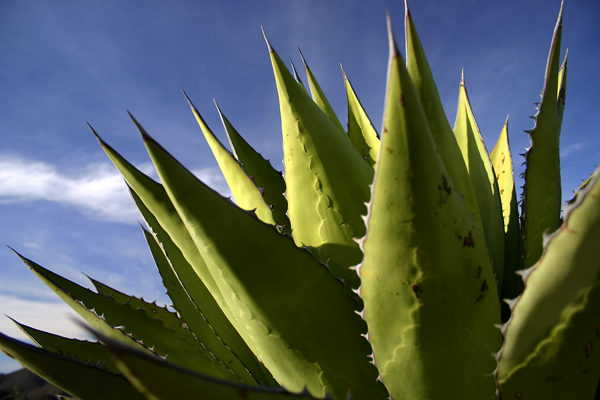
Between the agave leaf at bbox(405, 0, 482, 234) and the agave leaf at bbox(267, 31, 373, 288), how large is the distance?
0.19m

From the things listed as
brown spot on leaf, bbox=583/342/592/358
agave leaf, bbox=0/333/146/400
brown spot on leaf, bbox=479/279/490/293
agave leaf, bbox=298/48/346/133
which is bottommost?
agave leaf, bbox=0/333/146/400

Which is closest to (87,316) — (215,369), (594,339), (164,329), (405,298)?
(164,329)

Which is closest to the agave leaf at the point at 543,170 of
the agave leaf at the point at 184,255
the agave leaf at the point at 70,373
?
the agave leaf at the point at 184,255

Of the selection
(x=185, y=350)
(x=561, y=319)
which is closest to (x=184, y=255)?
(x=185, y=350)

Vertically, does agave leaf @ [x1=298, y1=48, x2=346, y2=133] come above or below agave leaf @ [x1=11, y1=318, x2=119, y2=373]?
above

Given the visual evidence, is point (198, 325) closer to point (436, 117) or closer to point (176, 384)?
point (176, 384)

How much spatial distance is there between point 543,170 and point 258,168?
792 millimetres

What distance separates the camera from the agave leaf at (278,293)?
2.01 feet

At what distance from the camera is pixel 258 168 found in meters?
1.22

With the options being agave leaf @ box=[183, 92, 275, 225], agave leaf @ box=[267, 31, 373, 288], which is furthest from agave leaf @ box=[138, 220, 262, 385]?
agave leaf @ box=[267, 31, 373, 288]

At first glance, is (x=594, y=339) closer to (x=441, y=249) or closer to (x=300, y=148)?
(x=441, y=249)

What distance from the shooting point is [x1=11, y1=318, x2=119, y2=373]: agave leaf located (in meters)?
0.99

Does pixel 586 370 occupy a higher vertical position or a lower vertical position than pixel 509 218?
lower

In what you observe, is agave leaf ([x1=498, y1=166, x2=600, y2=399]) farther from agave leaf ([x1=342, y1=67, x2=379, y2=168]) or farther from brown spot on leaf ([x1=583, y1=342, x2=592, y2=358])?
agave leaf ([x1=342, y1=67, x2=379, y2=168])
